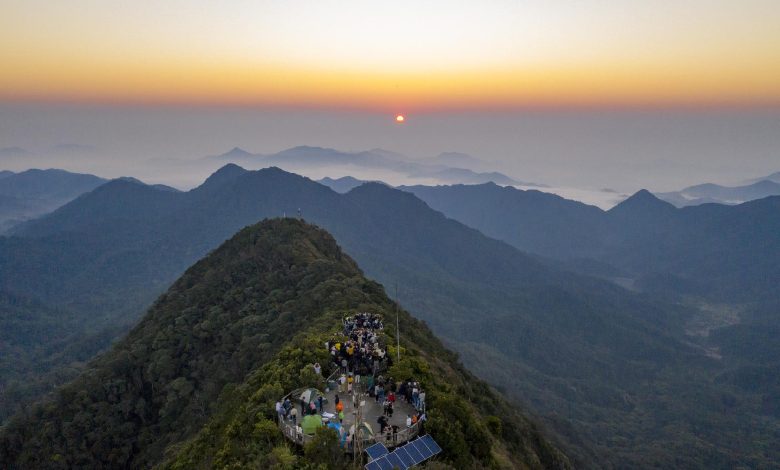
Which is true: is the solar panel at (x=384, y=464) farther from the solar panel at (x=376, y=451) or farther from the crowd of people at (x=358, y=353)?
the crowd of people at (x=358, y=353)

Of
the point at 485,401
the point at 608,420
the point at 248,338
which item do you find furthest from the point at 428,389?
the point at 608,420

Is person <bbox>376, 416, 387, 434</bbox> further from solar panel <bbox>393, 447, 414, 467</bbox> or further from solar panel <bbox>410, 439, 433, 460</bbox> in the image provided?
solar panel <bbox>410, 439, 433, 460</bbox>

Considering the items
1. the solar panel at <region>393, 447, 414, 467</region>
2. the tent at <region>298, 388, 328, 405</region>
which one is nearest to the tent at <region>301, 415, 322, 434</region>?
the tent at <region>298, 388, 328, 405</region>

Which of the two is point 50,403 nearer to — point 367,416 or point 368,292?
point 368,292

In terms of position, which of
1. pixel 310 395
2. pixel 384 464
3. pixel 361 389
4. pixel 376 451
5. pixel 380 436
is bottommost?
pixel 384 464

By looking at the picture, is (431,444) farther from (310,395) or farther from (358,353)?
(358,353)

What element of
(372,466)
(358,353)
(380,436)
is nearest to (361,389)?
(358,353)
